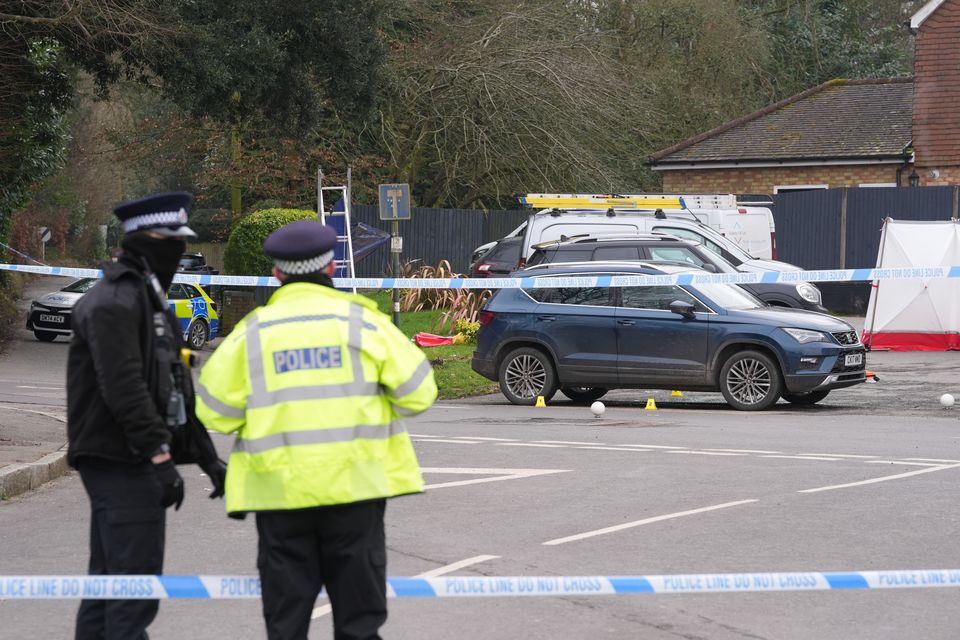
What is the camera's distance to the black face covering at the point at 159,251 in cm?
506

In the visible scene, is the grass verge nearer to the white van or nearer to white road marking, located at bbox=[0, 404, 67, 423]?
the white van

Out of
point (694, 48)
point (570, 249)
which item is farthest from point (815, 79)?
point (570, 249)

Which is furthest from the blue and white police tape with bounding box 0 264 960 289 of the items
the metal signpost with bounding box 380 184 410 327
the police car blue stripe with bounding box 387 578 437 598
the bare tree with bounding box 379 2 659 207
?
the bare tree with bounding box 379 2 659 207

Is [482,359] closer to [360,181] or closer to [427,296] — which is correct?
[427,296]

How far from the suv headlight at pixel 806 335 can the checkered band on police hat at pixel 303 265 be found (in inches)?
449

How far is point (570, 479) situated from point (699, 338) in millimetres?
5597

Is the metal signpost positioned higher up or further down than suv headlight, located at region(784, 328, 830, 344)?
higher up

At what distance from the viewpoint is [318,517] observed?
456 centimetres

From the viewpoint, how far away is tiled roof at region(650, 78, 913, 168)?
35.1 meters

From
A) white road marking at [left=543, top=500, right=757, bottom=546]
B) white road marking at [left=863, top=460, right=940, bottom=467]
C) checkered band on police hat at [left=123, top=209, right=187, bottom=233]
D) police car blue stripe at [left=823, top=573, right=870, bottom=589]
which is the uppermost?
checkered band on police hat at [left=123, top=209, right=187, bottom=233]

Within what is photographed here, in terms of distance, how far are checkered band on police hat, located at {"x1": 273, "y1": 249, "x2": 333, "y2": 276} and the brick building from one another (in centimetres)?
2922

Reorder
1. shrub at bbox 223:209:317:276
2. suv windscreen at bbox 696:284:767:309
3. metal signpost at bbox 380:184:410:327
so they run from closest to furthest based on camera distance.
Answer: suv windscreen at bbox 696:284:767:309 < metal signpost at bbox 380:184:410:327 < shrub at bbox 223:209:317:276

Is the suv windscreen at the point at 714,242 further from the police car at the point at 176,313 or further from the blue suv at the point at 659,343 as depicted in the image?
the police car at the point at 176,313

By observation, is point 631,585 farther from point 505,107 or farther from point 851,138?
point 851,138
